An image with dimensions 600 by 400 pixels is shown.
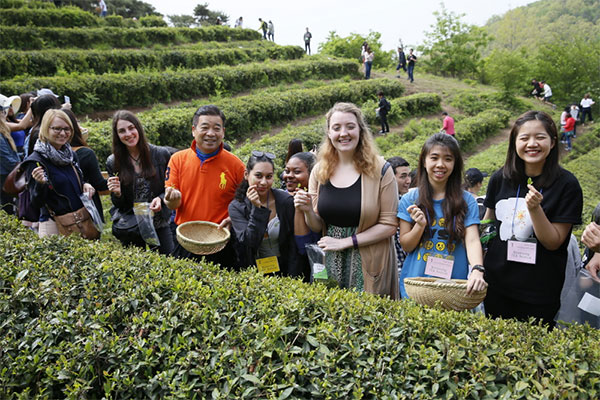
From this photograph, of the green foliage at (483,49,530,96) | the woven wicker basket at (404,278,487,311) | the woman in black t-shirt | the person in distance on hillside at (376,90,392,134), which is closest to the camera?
the woven wicker basket at (404,278,487,311)

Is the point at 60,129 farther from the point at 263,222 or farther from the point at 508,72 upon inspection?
the point at 508,72

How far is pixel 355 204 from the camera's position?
3.12 m

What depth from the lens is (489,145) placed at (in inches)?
698

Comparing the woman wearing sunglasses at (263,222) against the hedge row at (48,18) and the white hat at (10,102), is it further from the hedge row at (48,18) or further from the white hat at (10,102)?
the hedge row at (48,18)

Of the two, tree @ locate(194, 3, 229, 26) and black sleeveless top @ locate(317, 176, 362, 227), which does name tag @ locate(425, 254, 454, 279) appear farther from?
tree @ locate(194, 3, 229, 26)

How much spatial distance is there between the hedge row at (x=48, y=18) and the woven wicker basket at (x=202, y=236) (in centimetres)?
1875

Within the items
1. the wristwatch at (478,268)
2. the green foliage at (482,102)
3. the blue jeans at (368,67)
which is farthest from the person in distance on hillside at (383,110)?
the wristwatch at (478,268)

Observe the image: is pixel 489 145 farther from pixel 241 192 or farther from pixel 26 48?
pixel 26 48

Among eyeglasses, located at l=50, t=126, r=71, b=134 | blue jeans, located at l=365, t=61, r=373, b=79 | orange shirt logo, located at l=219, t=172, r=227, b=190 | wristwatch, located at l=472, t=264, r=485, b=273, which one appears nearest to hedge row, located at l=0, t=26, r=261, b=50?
blue jeans, located at l=365, t=61, r=373, b=79

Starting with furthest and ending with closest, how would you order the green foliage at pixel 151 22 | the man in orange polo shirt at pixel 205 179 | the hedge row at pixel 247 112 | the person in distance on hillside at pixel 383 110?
1. the green foliage at pixel 151 22
2. the person in distance on hillside at pixel 383 110
3. the hedge row at pixel 247 112
4. the man in orange polo shirt at pixel 205 179

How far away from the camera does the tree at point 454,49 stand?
115 ft

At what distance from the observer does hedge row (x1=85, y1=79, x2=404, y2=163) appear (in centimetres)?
1026

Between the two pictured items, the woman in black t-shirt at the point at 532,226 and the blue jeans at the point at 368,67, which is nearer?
the woman in black t-shirt at the point at 532,226

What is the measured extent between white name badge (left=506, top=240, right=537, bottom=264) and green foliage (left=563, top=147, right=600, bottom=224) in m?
6.36
